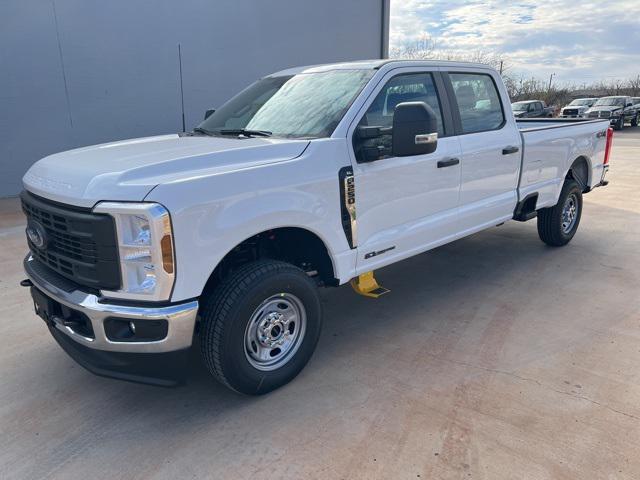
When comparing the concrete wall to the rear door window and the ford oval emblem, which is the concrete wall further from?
the rear door window

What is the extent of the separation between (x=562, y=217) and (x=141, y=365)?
5185mm

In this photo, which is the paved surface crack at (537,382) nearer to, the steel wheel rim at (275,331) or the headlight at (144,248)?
the steel wheel rim at (275,331)

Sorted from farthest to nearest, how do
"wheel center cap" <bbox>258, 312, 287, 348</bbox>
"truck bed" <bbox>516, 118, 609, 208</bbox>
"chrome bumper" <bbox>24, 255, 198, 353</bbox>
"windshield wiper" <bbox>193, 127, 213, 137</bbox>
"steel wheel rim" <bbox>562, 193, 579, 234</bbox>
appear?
"steel wheel rim" <bbox>562, 193, 579, 234</bbox> → "truck bed" <bbox>516, 118, 609, 208</bbox> → "windshield wiper" <bbox>193, 127, 213, 137</bbox> → "wheel center cap" <bbox>258, 312, 287, 348</bbox> → "chrome bumper" <bbox>24, 255, 198, 353</bbox>

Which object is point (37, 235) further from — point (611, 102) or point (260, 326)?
point (611, 102)

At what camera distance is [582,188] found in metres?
6.25

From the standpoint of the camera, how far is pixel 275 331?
3070 mm

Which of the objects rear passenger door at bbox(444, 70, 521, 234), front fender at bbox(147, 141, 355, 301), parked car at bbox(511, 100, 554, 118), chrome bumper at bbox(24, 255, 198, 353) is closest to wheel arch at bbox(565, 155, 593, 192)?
rear passenger door at bbox(444, 70, 521, 234)

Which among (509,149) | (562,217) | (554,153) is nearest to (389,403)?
(509,149)

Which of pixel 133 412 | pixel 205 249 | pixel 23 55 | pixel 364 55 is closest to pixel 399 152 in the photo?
pixel 205 249

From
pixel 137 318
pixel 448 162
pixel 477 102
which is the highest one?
pixel 477 102

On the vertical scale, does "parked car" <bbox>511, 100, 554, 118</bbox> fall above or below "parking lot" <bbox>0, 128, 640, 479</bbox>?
above

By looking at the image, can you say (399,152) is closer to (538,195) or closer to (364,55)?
(538,195)

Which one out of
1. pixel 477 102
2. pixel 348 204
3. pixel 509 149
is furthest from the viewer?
pixel 509 149

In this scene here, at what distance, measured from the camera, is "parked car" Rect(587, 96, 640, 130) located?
1037 inches
